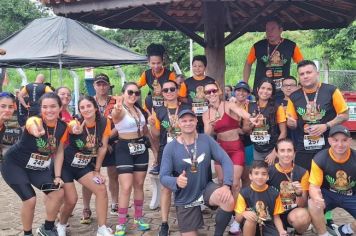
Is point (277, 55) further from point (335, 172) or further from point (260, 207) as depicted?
point (260, 207)

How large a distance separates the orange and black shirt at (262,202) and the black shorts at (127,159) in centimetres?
138

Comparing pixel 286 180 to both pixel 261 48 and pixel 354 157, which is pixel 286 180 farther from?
pixel 261 48

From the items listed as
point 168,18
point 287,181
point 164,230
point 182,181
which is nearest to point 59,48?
point 168,18

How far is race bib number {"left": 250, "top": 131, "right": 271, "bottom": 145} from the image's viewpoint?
507 centimetres

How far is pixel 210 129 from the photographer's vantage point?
5090mm

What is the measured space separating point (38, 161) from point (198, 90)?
2150 millimetres

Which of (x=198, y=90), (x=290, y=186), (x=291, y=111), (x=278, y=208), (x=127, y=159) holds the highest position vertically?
(x=198, y=90)

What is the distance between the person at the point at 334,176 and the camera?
4316mm

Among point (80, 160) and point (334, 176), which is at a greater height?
point (80, 160)

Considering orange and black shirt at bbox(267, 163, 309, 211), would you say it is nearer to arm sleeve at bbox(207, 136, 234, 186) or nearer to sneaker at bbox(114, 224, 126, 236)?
arm sleeve at bbox(207, 136, 234, 186)

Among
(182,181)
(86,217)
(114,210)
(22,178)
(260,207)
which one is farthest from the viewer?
(114,210)

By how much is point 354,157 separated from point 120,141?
2.62 meters

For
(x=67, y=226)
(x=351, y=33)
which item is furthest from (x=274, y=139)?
(x=351, y=33)

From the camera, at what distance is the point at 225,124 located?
516 cm
